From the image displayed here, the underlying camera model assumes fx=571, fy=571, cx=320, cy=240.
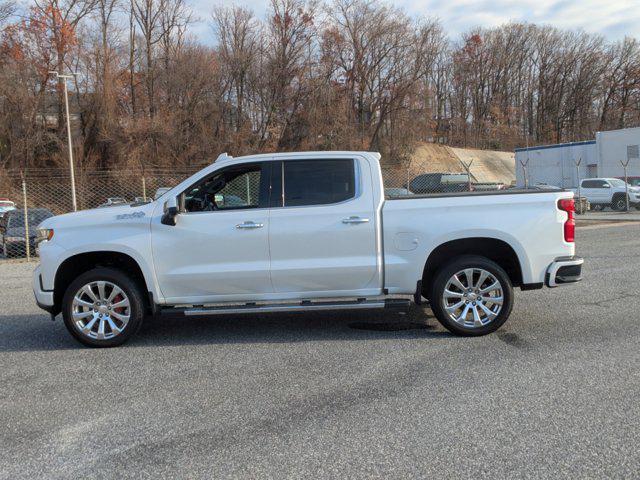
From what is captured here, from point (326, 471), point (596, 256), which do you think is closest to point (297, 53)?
point (596, 256)

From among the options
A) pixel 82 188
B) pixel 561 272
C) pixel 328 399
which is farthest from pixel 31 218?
pixel 561 272

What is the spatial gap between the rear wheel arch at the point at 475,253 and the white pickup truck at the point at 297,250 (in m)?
0.05

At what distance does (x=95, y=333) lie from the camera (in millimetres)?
5844

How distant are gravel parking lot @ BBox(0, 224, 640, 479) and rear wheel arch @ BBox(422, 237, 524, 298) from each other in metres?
0.58

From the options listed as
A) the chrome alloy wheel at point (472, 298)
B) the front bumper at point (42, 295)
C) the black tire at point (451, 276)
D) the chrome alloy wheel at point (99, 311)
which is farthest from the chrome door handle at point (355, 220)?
the front bumper at point (42, 295)

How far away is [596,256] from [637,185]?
21212 millimetres

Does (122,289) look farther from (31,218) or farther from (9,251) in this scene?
(31,218)

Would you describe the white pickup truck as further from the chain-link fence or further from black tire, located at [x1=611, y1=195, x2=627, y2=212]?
black tire, located at [x1=611, y1=195, x2=627, y2=212]

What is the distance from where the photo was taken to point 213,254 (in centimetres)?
577

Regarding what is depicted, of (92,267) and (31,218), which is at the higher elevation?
(31,218)

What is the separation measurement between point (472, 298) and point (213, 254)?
269 cm

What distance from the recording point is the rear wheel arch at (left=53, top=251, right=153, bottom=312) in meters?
5.93

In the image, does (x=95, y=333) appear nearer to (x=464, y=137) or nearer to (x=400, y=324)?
(x=400, y=324)

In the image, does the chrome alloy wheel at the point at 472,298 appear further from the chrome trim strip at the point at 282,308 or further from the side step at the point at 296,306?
the chrome trim strip at the point at 282,308
